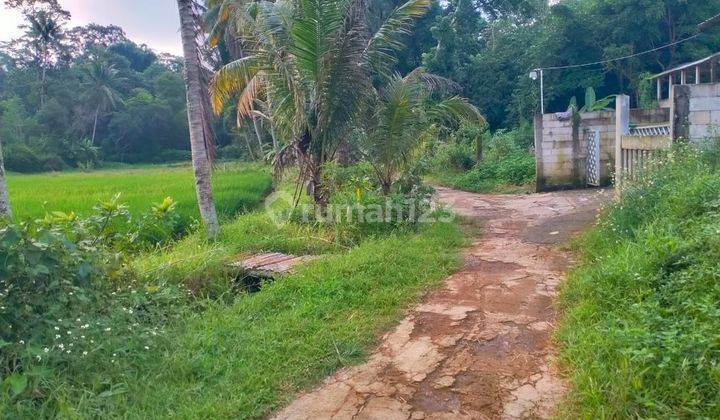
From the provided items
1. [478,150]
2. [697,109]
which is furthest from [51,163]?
[697,109]

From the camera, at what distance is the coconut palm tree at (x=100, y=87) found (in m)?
34.8

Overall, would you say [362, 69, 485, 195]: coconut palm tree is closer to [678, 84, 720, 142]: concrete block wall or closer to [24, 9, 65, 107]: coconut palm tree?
[678, 84, 720, 142]: concrete block wall

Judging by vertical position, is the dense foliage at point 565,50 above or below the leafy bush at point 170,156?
above

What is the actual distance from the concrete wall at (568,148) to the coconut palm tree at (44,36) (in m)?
31.5

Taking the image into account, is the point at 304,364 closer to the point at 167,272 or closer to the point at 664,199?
the point at 167,272

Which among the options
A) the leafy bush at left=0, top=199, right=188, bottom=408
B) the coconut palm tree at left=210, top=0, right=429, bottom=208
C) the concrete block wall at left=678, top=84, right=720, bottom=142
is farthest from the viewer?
the coconut palm tree at left=210, top=0, right=429, bottom=208

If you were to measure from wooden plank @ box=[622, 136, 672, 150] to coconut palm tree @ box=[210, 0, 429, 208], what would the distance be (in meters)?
3.57

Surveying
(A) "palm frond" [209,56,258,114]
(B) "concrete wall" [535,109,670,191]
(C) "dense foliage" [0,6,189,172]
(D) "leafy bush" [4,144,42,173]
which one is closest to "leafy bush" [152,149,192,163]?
(C) "dense foliage" [0,6,189,172]

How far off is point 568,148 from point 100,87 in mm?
32989

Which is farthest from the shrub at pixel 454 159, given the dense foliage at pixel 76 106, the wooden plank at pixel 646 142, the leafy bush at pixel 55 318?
the dense foliage at pixel 76 106

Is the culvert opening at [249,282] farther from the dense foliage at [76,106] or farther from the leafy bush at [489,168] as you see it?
the dense foliage at [76,106]

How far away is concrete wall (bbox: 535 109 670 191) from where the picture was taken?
420 inches

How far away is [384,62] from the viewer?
8.47 meters

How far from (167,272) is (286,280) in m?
1.25
